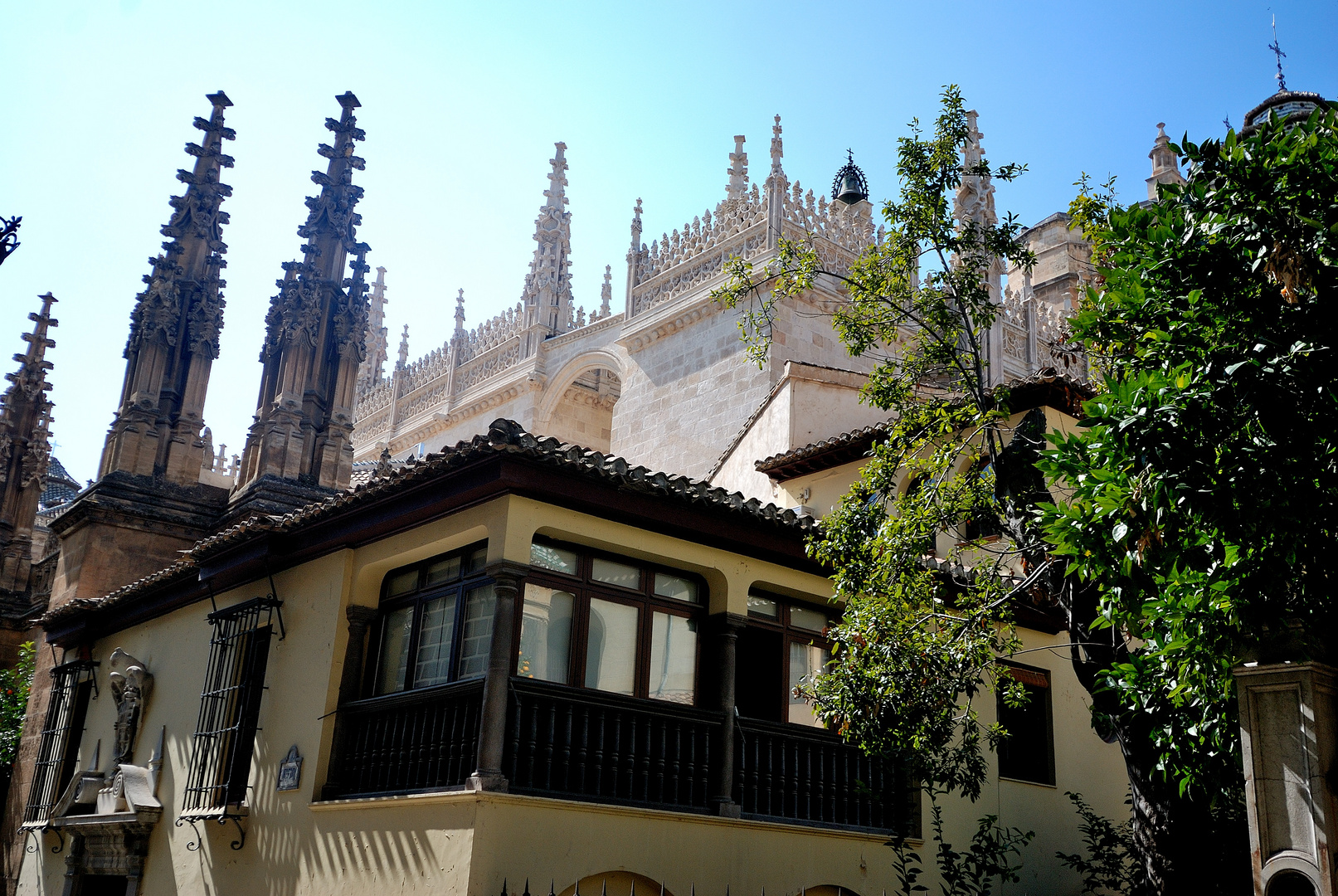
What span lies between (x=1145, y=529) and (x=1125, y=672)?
54.2 inches

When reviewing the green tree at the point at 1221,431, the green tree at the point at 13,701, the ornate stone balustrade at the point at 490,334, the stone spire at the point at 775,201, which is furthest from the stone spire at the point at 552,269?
the green tree at the point at 1221,431

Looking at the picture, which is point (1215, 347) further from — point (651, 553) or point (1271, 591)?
point (651, 553)

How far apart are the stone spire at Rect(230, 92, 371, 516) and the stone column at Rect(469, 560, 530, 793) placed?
11548 mm

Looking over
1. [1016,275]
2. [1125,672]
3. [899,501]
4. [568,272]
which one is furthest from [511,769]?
[1016,275]

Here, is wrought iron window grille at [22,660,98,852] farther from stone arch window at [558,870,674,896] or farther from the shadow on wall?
stone arch window at [558,870,674,896]

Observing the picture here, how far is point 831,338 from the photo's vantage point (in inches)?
919

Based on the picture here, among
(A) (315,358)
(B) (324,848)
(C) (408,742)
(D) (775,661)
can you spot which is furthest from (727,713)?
(A) (315,358)

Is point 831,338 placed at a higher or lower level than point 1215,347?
higher

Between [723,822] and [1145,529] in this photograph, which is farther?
[723,822]

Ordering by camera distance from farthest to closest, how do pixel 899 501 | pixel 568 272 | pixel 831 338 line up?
pixel 568 272
pixel 831 338
pixel 899 501

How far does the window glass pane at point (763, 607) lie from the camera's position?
39.6ft

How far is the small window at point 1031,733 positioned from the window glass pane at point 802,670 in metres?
2.62

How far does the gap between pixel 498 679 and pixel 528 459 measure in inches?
71.7

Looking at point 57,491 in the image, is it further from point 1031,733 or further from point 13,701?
point 1031,733
